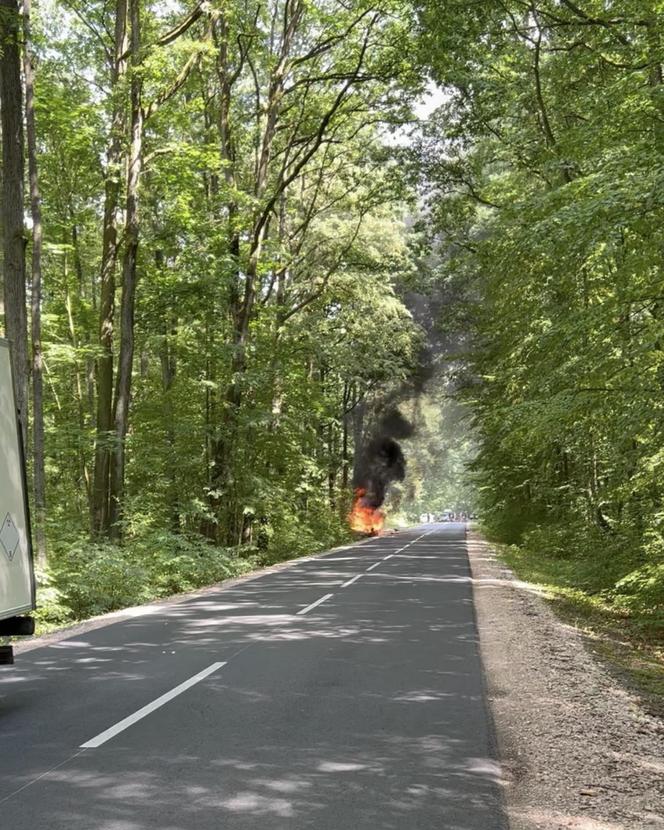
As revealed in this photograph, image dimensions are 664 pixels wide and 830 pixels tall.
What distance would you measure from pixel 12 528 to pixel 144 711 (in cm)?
203

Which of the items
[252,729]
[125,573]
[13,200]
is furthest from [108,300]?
[252,729]

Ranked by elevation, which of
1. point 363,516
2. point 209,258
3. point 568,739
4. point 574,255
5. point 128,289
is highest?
point 209,258

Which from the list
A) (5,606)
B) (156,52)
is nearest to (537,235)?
(5,606)

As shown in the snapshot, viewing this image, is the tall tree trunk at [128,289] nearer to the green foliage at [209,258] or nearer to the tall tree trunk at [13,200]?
the green foliage at [209,258]

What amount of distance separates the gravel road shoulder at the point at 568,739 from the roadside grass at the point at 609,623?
0.35 meters

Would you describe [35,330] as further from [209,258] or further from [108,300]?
[209,258]

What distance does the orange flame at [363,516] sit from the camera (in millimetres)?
46203

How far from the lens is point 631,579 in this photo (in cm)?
1188

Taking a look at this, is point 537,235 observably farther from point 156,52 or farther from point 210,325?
point 210,325

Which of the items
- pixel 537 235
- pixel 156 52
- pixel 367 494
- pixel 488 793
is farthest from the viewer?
pixel 367 494

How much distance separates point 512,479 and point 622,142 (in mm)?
20527

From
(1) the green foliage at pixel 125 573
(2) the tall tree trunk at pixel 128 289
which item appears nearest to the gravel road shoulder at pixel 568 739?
(1) the green foliage at pixel 125 573

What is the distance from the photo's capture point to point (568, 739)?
5.46 meters

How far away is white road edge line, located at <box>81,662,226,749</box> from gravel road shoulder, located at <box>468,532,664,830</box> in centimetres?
289
